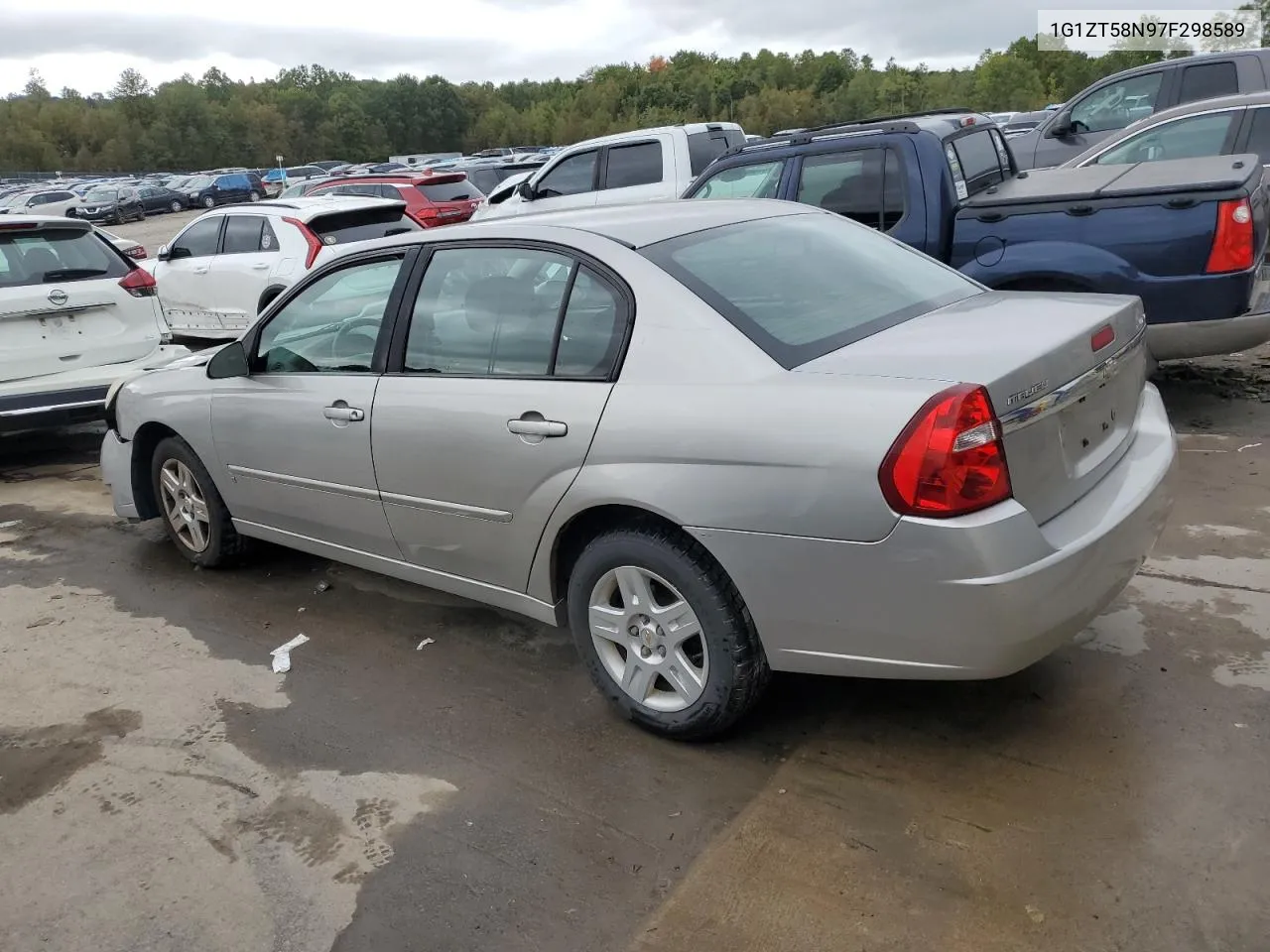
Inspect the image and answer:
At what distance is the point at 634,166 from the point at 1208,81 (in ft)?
19.3

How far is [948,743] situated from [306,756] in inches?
81.8

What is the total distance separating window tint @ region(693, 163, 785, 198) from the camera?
7.36m

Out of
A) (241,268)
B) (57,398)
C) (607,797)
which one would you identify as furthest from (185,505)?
(241,268)

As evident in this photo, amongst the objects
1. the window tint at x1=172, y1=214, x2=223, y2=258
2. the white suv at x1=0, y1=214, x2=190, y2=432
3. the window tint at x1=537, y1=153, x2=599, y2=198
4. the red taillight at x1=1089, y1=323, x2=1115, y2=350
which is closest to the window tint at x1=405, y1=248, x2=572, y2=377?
the red taillight at x1=1089, y1=323, x2=1115, y2=350

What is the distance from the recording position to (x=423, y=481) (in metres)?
3.84

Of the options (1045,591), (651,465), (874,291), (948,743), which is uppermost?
(874,291)

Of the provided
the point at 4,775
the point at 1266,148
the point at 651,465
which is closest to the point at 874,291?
the point at 651,465

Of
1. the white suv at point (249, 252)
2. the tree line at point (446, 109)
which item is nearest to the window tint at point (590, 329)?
the white suv at point (249, 252)

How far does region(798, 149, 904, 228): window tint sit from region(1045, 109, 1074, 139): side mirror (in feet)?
19.8

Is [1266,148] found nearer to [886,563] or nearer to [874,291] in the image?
[874,291]

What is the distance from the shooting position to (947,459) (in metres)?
2.66

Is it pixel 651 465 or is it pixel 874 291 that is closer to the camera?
pixel 651 465

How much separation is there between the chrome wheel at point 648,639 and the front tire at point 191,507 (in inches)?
97.1

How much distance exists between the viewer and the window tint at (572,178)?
11.8 metres
